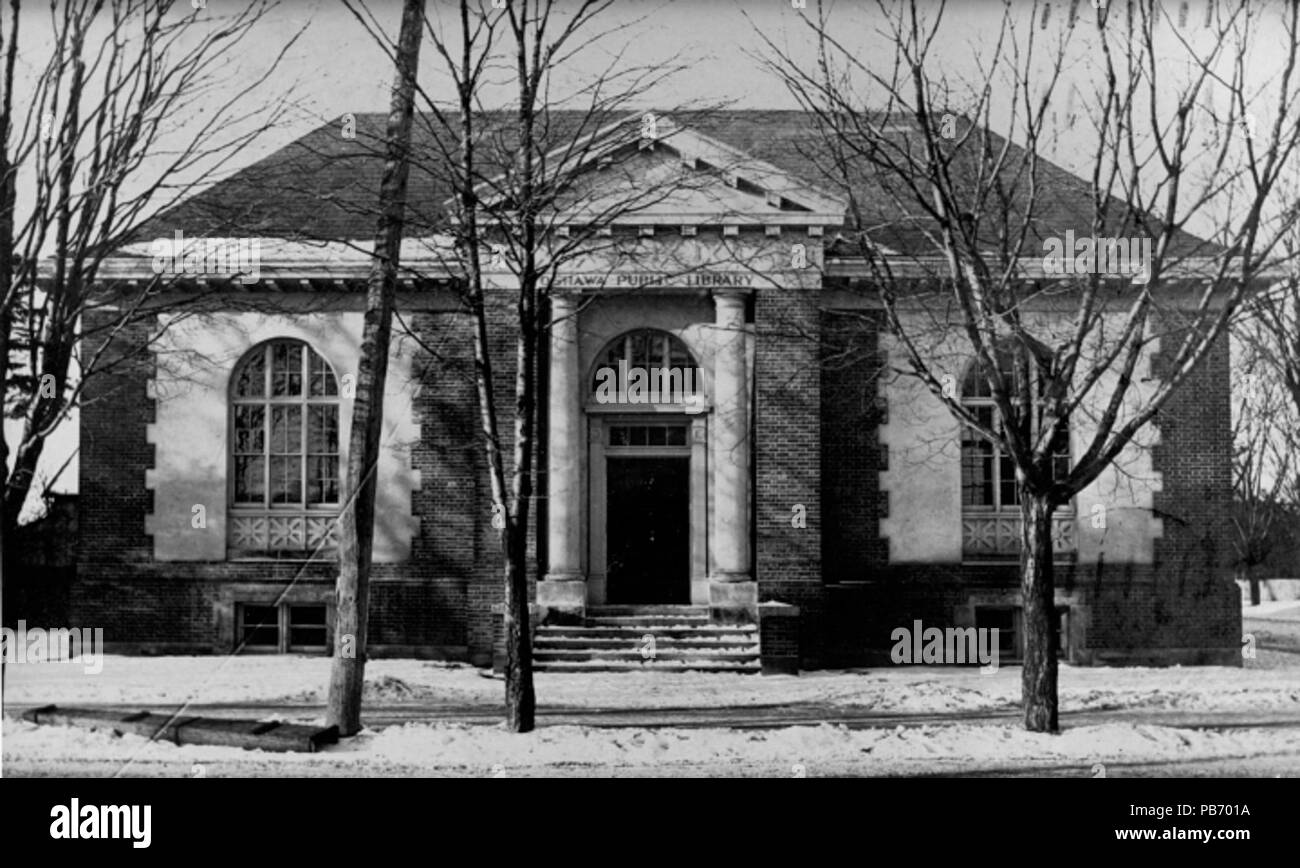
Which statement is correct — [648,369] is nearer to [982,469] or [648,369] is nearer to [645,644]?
[645,644]

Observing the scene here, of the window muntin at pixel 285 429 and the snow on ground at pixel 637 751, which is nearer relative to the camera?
the snow on ground at pixel 637 751

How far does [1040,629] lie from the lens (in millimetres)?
9125

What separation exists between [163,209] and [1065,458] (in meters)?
9.35

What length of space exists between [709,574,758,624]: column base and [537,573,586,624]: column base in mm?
1421

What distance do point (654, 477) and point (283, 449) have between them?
14.4ft

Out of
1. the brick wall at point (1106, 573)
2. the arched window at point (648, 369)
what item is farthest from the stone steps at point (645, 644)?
the arched window at point (648, 369)

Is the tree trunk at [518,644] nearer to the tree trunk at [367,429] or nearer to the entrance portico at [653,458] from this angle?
the tree trunk at [367,429]

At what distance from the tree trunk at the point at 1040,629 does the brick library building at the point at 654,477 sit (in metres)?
3.81

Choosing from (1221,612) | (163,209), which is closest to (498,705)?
(163,209)

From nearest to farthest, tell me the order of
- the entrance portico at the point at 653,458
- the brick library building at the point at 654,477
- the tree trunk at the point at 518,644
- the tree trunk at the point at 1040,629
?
the tree trunk at the point at 518,644
the tree trunk at the point at 1040,629
the brick library building at the point at 654,477
the entrance portico at the point at 653,458

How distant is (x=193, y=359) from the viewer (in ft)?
44.8

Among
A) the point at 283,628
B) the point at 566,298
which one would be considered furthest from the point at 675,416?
the point at 283,628

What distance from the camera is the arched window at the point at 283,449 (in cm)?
1380

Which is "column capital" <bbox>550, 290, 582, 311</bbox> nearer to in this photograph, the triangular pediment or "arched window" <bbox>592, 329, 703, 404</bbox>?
"arched window" <bbox>592, 329, 703, 404</bbox>
